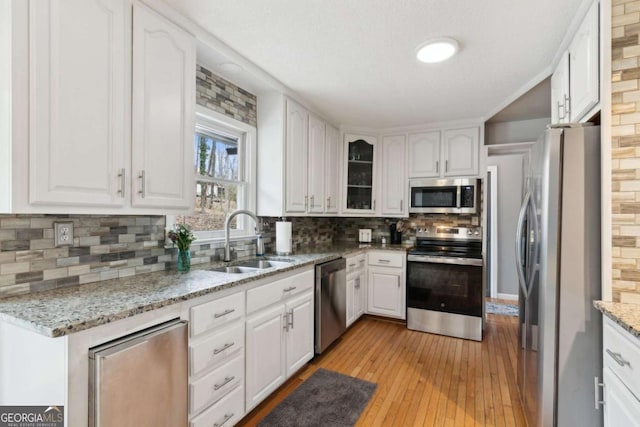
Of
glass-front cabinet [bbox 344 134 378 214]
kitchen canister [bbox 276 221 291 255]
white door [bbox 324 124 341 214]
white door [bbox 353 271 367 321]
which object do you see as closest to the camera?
kitchen canister [bbox 276 221 291 255]

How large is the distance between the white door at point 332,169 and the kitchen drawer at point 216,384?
2.15 metres

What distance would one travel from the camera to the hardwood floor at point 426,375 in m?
1.98

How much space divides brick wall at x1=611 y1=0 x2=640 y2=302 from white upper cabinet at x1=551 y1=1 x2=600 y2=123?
10 cm

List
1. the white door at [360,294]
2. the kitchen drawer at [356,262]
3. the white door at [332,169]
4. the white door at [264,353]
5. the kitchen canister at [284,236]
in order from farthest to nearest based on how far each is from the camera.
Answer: the white door at [332,169] → the white door at [360,294] → the kitchen drawer at [356,262] → the kitchen canister at [284,236] → the white door at [264,353]

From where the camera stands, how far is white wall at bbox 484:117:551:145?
3.53m

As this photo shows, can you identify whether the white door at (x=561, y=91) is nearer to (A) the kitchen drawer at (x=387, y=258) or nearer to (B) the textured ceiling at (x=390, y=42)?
(B) the textured ceiling at (x=390, y=42)

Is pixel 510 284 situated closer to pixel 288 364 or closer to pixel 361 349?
pixel 361 349

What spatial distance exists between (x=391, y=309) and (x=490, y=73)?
103 inches

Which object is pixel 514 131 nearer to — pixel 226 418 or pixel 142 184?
pixel 142 184

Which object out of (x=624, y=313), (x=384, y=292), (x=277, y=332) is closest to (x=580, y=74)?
(x=624, y=313)

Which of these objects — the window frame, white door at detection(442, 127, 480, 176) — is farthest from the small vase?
white door at detection(442, 127, 480, 176)

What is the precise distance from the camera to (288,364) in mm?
2260

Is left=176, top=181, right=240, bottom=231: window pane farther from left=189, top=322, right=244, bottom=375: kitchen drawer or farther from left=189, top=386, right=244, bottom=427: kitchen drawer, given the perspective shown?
left=189, top=386, right=244, bottom=427: kitchen drawer

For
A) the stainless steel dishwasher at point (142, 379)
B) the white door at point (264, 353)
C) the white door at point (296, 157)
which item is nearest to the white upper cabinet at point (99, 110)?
the stainless steel dishwasher at point (142, 379)
